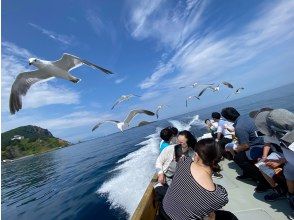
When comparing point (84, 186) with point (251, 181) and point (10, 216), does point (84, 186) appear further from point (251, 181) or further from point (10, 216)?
point (251, 181)

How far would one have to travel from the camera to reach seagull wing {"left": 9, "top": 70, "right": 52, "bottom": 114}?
32.3 ft

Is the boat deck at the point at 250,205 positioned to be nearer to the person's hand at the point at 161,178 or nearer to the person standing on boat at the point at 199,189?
the person's hand at the point at 161,178

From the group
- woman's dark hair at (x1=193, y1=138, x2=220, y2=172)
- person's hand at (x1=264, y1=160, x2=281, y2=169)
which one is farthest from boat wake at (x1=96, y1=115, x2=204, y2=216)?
woman's dark hair at (x1=193, y1=138, x2=220, y2=172)

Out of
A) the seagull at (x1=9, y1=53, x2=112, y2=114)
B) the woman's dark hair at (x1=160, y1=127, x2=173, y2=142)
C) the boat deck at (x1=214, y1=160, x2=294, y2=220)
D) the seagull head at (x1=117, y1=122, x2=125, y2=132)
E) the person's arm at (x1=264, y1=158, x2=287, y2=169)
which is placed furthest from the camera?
the seagull head at (x1=117, y1=122, x2=125, y2=132)

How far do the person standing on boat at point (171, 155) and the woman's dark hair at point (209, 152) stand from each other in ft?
6.42

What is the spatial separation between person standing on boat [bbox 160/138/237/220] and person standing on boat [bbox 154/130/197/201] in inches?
70.8

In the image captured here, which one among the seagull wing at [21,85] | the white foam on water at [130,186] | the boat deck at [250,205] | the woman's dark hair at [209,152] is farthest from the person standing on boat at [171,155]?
the seagull wing at [21,85]

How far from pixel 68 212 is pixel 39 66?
591 cm

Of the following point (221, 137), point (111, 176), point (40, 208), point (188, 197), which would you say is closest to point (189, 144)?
Answer: point (188, 197)

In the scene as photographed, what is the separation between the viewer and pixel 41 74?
10203 mm

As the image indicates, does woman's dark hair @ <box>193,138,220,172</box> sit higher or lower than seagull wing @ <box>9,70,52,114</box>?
lower

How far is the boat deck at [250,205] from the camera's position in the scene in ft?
13.6

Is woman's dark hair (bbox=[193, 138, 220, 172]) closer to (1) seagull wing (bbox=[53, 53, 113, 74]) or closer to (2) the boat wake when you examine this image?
(1) seagull wing (bbox=[53, 53, 113, 74])

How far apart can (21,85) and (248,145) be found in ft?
26.2
